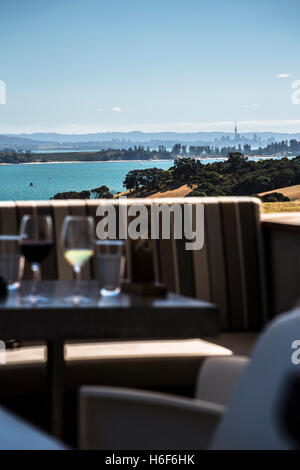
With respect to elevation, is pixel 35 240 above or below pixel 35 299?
above

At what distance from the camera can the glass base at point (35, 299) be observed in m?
1.31

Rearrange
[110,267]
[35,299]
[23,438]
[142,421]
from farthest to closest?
[110,267] → [35,299] → [142,421] → [23,438]

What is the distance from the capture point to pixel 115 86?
2838cm

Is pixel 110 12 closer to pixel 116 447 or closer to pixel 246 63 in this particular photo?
pixel 246 63

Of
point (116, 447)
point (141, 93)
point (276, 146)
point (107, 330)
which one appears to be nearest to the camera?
point (116, 447)

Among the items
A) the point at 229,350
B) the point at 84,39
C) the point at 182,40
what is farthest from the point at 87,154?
the point at 182,40

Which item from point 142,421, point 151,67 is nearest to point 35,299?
point 142,421

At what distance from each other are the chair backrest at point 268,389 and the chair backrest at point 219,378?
496 millimetres

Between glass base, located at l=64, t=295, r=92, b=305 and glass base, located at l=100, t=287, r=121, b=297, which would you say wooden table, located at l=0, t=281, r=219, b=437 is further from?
glass base, located at l=100, t=287, r=121, b=297

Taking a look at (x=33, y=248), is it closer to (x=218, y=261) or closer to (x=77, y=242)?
(x=77, y=242)

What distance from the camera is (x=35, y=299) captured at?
53.0 inches

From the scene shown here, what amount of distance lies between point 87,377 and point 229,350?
520 millimetres

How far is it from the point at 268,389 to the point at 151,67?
2928cm

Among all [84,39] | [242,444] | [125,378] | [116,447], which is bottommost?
[125,378]
